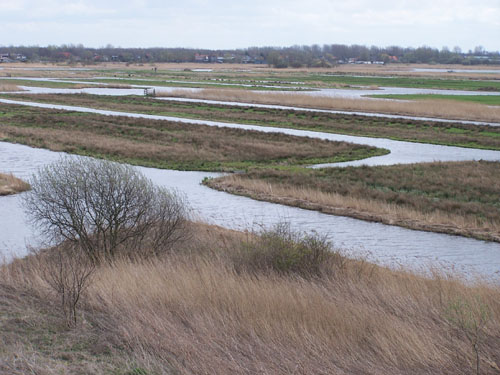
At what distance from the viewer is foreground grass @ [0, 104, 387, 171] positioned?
3509 centimetres

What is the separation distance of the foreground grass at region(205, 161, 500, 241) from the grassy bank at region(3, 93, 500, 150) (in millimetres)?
12808

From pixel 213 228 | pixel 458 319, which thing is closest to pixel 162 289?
pixel 458 319

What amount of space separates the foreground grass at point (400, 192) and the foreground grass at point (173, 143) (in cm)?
456

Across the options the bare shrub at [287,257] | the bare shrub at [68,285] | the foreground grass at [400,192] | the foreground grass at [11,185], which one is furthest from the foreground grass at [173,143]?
the bare shrub at [68,285]

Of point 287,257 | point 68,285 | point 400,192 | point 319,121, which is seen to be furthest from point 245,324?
point 319,121

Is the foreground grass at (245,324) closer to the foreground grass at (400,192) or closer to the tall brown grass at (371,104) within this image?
the foreground grass at (400,192)

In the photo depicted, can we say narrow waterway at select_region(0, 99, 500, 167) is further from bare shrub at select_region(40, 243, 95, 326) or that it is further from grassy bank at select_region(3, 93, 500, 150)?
bare shrub at select_region(40, 243, 95, 326)

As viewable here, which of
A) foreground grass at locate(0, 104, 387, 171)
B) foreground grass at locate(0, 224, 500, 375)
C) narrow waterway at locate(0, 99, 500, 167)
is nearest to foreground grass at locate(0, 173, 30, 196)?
foreground grass at locate(0, 104, 387, 171)

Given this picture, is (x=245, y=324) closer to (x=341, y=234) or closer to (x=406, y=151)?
(x=341, y=234)

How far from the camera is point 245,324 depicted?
30.0 feet

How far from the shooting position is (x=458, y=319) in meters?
9.17

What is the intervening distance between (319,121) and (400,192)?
29.8m

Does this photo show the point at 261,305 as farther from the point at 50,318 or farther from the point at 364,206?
the point at 364,206

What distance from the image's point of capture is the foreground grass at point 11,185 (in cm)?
2597
